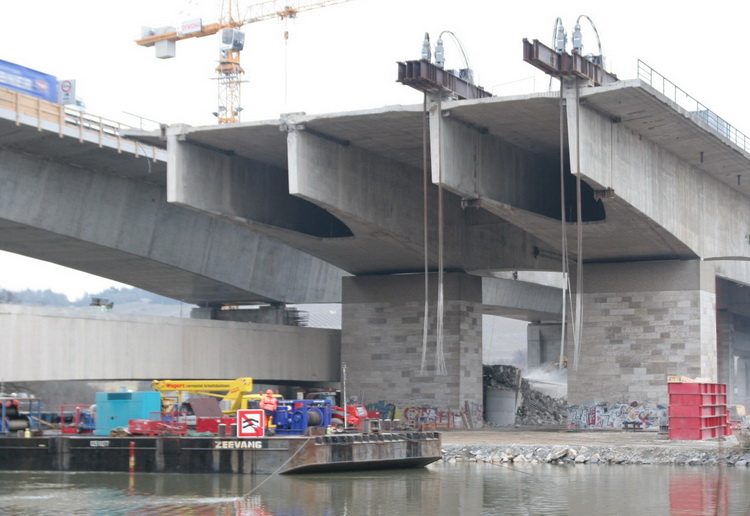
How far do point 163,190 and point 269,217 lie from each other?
6239 millimetres

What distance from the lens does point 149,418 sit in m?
41.6

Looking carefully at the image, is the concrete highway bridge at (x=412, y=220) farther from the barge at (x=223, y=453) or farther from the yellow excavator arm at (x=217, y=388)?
the barge at (x=223, y=453)

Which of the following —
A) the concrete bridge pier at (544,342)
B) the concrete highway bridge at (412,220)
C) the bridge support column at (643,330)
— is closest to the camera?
the concrete highway bridge at (412,220)

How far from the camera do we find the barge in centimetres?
3734

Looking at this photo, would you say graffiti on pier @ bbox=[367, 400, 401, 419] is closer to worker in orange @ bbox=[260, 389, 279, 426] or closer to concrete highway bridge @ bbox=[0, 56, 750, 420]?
concrete highway bridge @ bbox=[0, 56, 750, 420]

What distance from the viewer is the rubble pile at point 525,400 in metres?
73.3

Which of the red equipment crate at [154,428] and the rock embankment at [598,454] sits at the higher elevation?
the red equipment crate at [154,428]

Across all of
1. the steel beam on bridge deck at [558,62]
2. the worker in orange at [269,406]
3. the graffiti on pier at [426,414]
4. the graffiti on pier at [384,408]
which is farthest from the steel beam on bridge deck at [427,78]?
the graffiti on pier at [384,408]

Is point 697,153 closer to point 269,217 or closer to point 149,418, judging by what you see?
point 269,217

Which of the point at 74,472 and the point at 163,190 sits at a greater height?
the point at 163,190

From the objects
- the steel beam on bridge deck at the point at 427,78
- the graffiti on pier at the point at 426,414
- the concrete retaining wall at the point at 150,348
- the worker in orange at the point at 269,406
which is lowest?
the graffiti on pier at the point at 426,414

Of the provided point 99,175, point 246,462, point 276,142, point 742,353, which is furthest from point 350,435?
point 742,353

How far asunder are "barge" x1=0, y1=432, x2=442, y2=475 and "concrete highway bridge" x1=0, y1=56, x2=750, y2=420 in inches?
350

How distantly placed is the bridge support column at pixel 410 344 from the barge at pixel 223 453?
21804 mm
